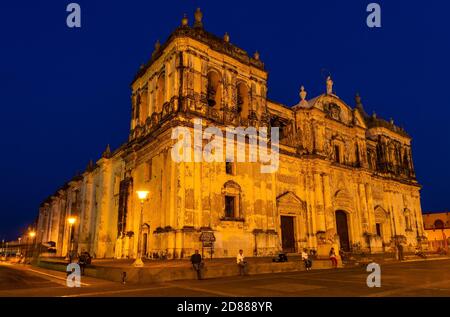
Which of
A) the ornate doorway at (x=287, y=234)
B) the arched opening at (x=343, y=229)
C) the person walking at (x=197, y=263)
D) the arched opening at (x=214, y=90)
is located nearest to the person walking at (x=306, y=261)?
the person walking at (x=197, y=263)

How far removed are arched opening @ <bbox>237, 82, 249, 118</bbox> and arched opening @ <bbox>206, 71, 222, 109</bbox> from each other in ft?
7.04

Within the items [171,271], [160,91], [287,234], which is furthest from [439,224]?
[171,271]

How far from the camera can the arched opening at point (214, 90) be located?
86.9ft

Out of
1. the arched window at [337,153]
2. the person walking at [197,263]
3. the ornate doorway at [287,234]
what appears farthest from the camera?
the arched window at [337,153]

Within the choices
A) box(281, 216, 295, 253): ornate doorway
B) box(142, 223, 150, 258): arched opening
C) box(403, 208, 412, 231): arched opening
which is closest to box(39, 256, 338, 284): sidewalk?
box(142, 223, 150, 258): arched opening

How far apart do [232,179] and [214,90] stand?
762cm

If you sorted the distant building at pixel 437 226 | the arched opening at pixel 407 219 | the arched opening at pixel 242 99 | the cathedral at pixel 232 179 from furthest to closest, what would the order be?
the distant building at pixel 437 226, the arched opening at pixel 407 219, the arched opening at pixel 242 99, the cathedral at pixel 232 179

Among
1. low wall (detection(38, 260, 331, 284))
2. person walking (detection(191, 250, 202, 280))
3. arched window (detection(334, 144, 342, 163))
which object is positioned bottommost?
low wall (detection(38, 260, 331, 284))

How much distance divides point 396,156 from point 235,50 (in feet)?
87.2

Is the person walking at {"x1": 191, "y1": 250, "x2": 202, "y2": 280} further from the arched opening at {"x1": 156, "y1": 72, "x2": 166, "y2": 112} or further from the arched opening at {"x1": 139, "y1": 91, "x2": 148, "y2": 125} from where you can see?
the arched opening at {"x1": 139, "y1": 91, "x2": 148, "y2": 125}

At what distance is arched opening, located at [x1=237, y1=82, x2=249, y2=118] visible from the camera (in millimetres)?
27922

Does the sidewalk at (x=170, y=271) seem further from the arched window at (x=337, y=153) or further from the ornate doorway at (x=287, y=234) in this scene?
the arched window at (x=337, y=153)

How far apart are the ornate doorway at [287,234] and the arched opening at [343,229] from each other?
579cm
